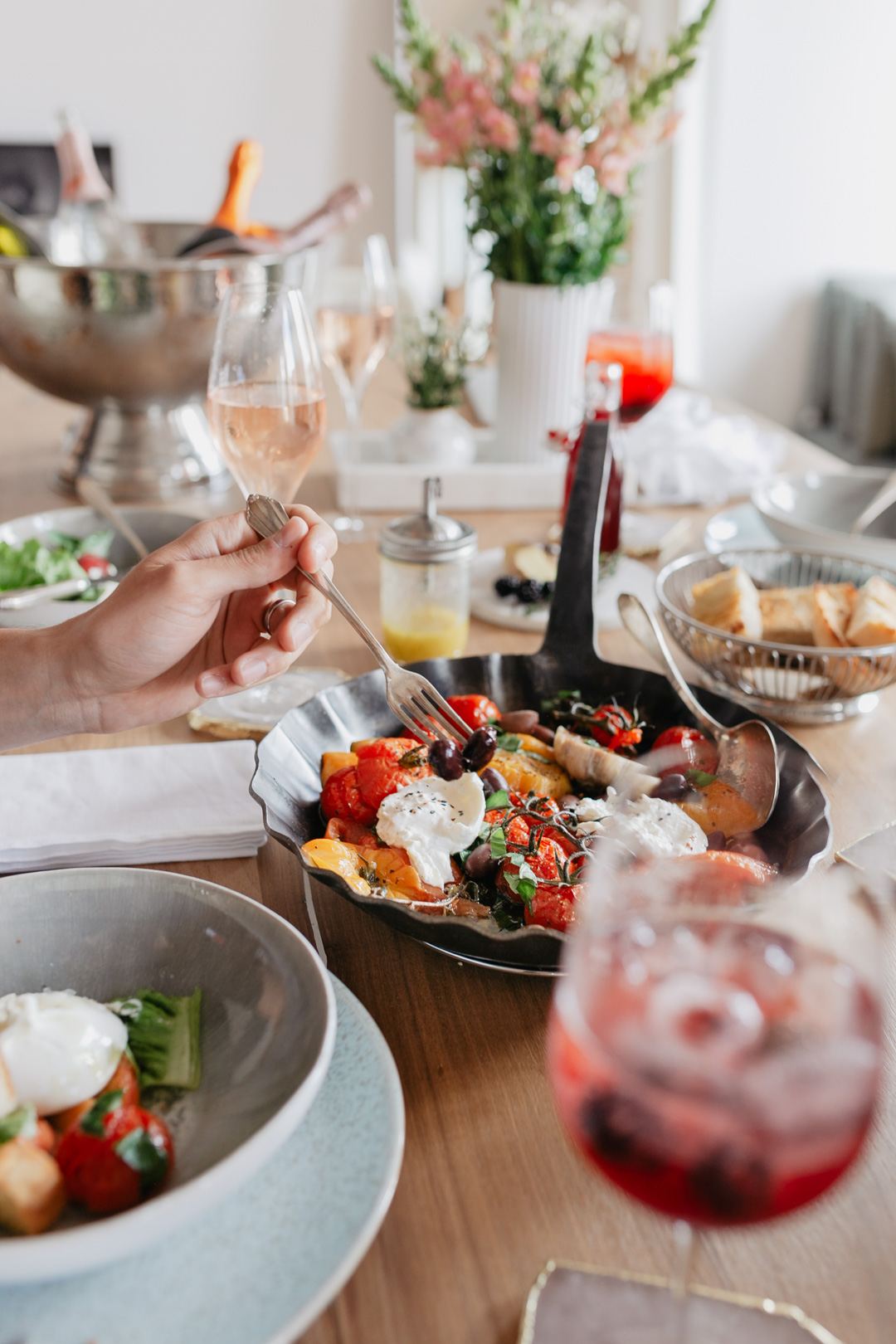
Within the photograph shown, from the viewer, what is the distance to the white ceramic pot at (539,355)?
74.8 inches

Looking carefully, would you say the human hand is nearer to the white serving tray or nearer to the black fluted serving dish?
the black fluted serving dish

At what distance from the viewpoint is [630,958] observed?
1.46 feet

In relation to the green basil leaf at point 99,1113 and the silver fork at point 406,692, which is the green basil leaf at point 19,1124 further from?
the silver fork at point 406,692

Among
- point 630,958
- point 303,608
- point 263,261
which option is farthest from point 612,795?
point 263,261

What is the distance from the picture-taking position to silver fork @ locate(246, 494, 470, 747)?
0.95 metres

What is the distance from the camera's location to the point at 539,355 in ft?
6.34

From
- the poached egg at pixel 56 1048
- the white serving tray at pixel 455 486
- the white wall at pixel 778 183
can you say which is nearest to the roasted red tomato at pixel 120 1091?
the poached egg at pixel 56 1048

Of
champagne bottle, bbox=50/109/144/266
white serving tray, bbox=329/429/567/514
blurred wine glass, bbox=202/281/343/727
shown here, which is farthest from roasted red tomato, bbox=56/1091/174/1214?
champagne bottle, bbox=50/109/144/266

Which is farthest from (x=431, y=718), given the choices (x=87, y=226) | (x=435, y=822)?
(x=87, y=226)

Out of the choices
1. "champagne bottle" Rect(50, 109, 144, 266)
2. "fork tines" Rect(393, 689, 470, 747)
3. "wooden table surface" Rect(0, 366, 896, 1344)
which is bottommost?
"wooden table surface" Rect(0, 366, 896, 1344)

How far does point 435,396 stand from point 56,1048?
1483 mm

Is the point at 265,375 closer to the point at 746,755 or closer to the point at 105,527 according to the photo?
the point at 105,527

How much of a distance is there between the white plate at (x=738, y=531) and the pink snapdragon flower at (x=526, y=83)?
2.44 ft

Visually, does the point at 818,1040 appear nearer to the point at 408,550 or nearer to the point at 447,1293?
the point at 447,1293
